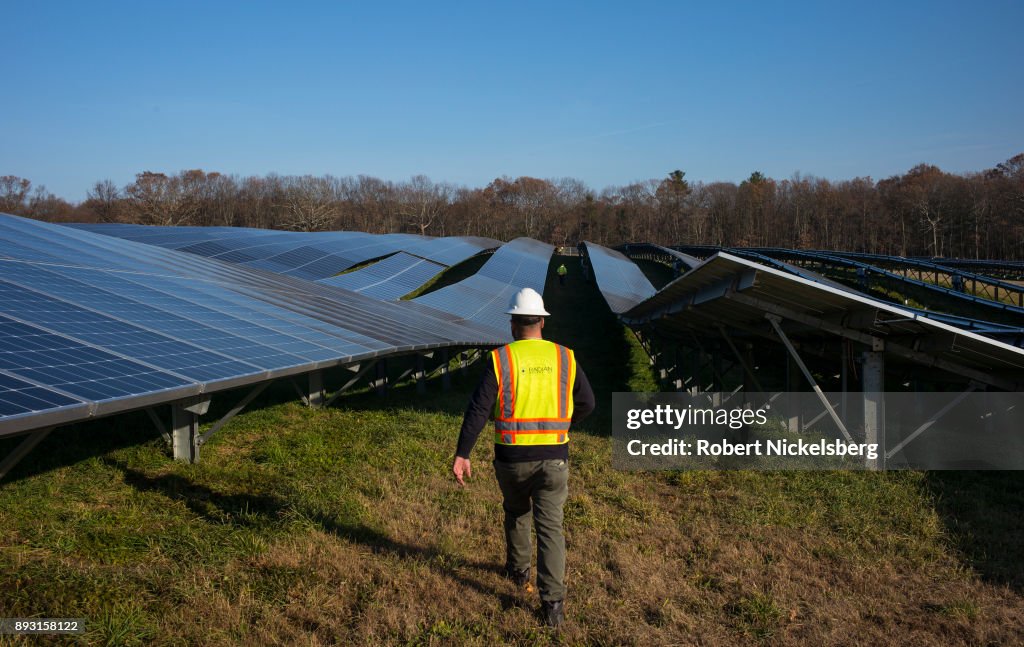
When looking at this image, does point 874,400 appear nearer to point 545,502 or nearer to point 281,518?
point 545,502

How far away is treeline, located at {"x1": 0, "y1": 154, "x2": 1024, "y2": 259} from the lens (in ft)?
241

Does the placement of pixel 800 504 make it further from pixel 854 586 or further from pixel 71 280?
pixel 71 280

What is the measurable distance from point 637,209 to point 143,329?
343 feet

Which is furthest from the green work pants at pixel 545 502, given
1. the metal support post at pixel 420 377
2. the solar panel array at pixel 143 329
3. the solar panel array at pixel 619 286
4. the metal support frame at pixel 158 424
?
the solar panel array at pixel 619 286

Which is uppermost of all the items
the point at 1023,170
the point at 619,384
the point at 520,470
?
the point at 1023,170

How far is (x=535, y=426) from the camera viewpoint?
5438 mm

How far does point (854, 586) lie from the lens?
616 cm

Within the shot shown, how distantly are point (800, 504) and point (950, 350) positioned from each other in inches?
121

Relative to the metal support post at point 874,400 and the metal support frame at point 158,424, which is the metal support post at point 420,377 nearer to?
the metal support frame at point 158,424

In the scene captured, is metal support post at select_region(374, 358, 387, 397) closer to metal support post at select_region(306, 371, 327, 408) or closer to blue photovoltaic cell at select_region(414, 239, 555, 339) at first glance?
metal support post at select_region(306, 371, 327, 408)

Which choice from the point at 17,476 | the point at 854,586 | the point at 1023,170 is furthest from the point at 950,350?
the point at 1023,170

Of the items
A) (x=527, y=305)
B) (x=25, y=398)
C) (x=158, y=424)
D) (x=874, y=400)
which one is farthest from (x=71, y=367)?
(x=874, y=400)

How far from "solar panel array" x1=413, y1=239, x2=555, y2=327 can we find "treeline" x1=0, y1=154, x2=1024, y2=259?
5165 centimetres

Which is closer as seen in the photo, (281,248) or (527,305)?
(527,305)
